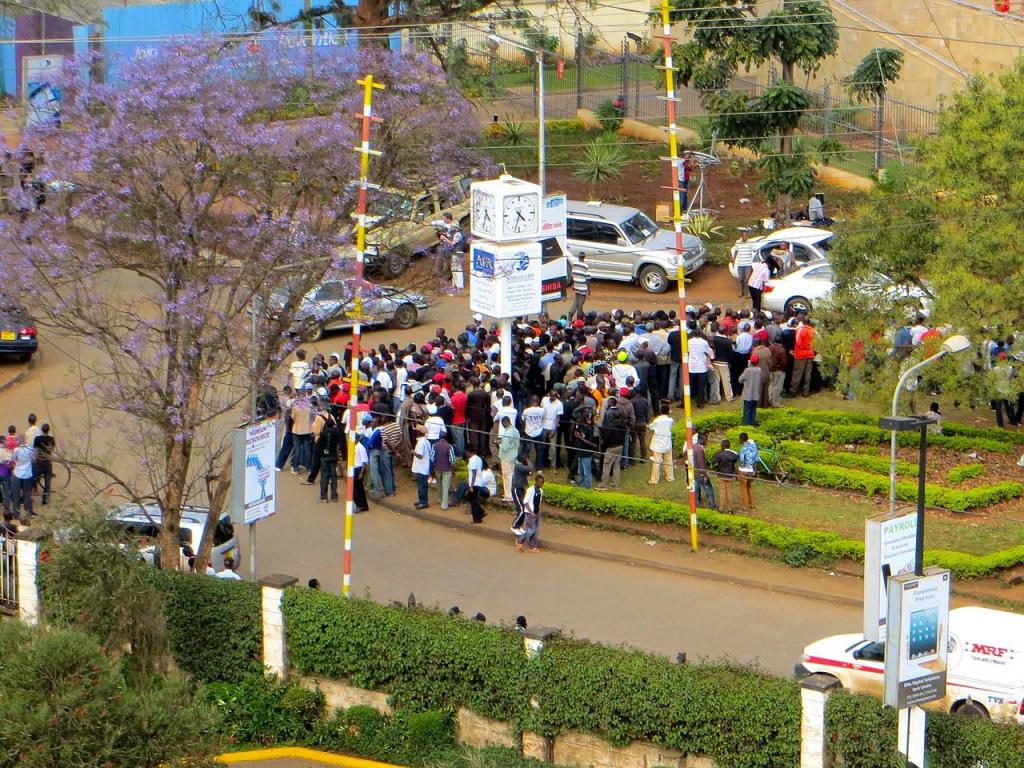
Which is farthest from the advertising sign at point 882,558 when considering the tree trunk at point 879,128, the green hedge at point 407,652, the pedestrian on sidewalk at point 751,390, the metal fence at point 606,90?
the tree trunk at point 879,128

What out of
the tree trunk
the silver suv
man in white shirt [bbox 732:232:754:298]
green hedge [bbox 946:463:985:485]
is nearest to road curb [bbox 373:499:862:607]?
green hedge [bbox 946:463:985:485]

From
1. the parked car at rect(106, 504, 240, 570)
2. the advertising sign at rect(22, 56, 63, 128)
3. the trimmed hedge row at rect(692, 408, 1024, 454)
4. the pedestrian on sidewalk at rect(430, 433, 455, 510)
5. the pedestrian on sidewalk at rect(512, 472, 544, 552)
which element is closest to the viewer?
the parked car at rect(106, 504, 240, 570)

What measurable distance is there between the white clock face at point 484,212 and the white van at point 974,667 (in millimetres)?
10613

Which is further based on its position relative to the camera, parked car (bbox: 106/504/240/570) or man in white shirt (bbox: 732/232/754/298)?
man in white shirt (bbox: 732/232/754/298)

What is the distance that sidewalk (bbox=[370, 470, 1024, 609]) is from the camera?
20484 mm

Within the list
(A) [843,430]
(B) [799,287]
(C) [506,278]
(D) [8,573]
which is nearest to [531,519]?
(C) [506,278]

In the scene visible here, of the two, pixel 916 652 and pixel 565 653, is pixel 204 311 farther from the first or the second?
pixel 916 652

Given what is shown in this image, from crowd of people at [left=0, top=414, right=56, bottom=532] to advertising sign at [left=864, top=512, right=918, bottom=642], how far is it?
39.3ft

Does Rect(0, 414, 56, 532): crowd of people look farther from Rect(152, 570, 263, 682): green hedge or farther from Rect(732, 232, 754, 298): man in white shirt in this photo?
Rect(732, 232, 754, 298): man in white shirt

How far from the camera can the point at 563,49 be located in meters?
51.2

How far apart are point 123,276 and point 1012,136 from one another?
57.6 ft

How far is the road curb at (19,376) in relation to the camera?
28.8 metres

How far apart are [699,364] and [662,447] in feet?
10.2

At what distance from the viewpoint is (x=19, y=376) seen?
29.2m
